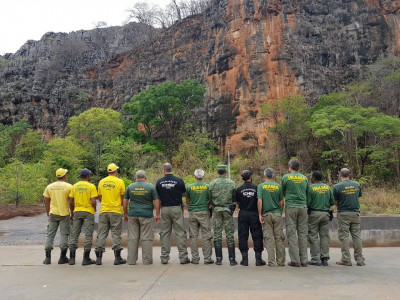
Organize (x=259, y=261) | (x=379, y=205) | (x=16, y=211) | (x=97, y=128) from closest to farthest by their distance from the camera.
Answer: (x=259, y=261), (x=379, y=205), (x=16, y=211), (x=97, y=128)

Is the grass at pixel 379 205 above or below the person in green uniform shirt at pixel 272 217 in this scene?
below

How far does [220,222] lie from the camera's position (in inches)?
258

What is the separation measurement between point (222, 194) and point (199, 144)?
2462 cm

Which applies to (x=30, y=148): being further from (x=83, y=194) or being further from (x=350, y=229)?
(x=350, y=229)

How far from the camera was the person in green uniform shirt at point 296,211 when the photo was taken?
249 inches

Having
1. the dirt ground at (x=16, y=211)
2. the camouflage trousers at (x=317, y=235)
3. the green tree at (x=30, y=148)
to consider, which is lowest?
the dirt ground at (x=16, y=211)

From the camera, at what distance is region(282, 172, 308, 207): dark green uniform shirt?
643 cm

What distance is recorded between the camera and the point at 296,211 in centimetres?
641

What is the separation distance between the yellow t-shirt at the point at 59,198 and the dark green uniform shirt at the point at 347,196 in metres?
5.41

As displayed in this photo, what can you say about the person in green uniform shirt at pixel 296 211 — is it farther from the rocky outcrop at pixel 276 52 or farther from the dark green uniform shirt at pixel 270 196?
the rocky outcrop at pixel 276 52

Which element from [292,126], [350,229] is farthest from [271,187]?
[292,126]

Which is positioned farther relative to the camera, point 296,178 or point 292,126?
point 292,126

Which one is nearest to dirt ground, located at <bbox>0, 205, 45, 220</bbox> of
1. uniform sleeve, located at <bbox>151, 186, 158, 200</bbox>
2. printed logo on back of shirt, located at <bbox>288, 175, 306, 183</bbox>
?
uniform sleeve, located at <bbox>151, 186, 158, 200</bbox>

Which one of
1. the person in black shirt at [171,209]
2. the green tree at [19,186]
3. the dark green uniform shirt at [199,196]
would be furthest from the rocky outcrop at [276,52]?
the person in black shirt at [171,209]
